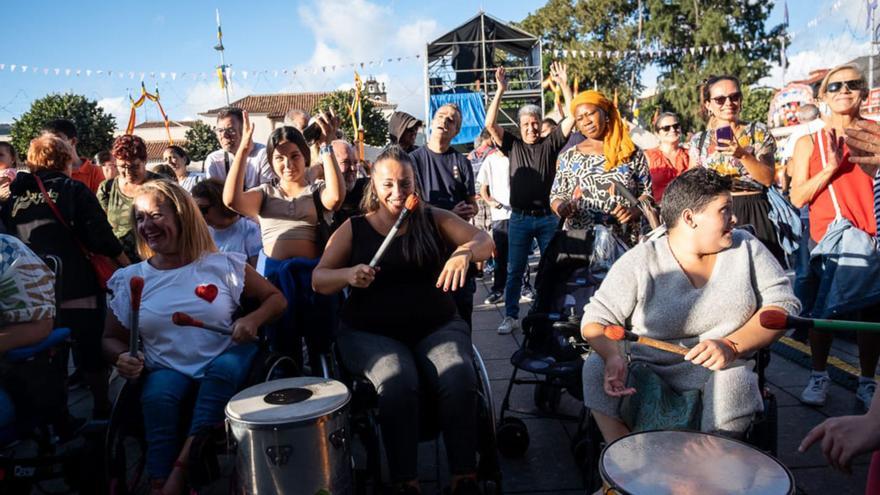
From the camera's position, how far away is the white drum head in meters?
1.93

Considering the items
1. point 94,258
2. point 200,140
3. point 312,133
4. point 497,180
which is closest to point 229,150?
point 312,133

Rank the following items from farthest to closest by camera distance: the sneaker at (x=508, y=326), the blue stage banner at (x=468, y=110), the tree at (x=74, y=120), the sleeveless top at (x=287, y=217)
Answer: the tree at (x=74, y=120)
the blue stage banner at (x=468, y=110)
the sneaker at (x=508, y=326)
the sleeveless top at (x=287, y=217)

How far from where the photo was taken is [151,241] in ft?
8.65

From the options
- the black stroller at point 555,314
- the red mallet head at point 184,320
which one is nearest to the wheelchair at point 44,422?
the red mallet head at point 184,320

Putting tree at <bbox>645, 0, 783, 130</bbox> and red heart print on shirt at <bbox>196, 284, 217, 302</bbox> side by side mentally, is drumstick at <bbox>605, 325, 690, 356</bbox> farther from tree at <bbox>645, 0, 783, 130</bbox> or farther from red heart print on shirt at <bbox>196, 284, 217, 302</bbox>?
tree at <bbox>645, 0, 783, 130</bbox>

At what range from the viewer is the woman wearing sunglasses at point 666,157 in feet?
17.4

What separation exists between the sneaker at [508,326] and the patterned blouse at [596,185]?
1.64 m

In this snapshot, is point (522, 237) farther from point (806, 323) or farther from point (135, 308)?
point (806, 323)

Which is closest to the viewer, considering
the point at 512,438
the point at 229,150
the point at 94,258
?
the point at 512,438

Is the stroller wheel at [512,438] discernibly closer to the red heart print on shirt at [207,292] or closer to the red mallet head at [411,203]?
the red mallet head at [411,203]

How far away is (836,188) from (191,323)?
3379 mm

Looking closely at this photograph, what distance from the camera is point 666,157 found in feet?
18.6

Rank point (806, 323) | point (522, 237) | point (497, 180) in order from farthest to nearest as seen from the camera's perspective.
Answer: point (497, 180), point (522, 237), point (806, 323)

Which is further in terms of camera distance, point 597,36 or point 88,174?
point 597,36
